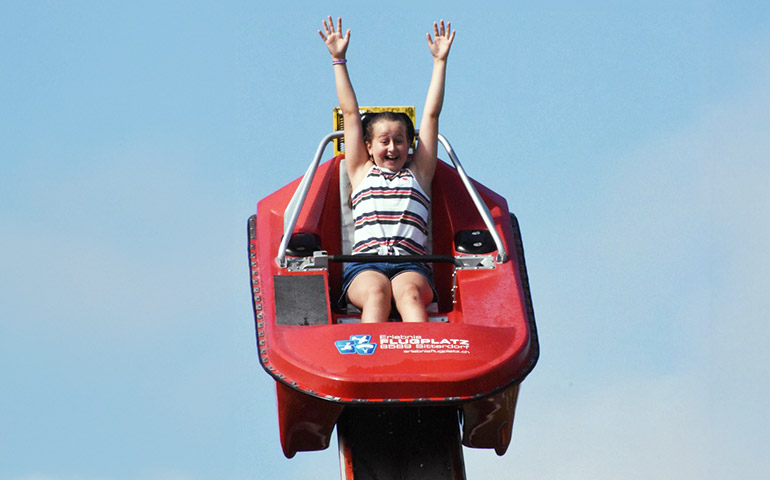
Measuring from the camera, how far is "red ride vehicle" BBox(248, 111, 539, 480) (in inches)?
299

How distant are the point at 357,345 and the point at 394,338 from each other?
0.20 m

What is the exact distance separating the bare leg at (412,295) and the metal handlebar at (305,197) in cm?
51

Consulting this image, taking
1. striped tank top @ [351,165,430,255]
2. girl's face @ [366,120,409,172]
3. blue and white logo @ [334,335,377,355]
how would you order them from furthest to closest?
girl's face @ [366,120,409,172] < striped tank top @ [351,165,430,255] < blue and white logo @ [334,335,377,355]

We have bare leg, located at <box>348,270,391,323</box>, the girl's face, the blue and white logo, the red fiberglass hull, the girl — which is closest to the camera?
the red fiberglass hull

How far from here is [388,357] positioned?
764 centimetres

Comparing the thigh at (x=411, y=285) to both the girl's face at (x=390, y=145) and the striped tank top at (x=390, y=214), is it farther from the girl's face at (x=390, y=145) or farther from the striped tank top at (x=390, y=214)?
the girl's face at (x=390, y=145)

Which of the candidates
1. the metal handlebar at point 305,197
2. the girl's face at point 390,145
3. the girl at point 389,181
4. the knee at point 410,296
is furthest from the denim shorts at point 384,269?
the girl's face at point 390,145

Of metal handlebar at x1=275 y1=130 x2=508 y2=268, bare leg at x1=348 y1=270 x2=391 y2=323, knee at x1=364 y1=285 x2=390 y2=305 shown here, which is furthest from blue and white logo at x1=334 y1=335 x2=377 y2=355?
metal handlebar at x1=275 y1=130 x2=508 y2=268

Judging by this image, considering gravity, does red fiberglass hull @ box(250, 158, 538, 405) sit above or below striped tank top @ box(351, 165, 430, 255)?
below

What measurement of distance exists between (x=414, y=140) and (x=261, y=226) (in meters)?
1.20

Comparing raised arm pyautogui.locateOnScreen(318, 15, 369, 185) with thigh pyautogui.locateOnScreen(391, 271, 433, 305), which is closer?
thigh pyautogui.locateOnScreen(391, 271, 433, 305)

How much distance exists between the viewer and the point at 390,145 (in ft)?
29.6

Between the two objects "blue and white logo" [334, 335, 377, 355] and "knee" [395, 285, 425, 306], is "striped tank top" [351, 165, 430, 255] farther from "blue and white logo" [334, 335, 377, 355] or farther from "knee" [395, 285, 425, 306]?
"blue and white logo" [334, 335, 377, 355]

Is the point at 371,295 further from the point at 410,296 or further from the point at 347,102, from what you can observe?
the point at 347,102
